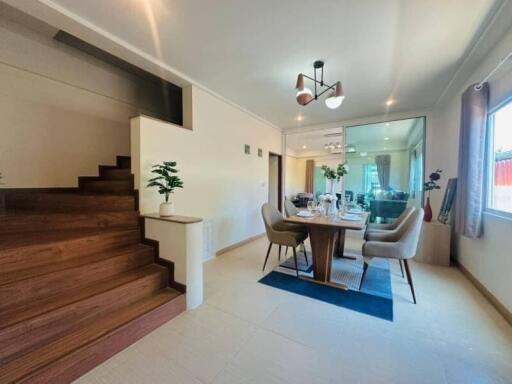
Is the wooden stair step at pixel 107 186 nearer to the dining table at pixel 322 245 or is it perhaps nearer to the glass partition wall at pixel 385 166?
the dining table at pixel 322 245

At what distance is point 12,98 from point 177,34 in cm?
222

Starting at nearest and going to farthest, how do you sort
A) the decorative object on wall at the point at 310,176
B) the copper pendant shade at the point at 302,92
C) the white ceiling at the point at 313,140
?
the copper pendant shade at the point at 302,92 < the white ceiling at the point at 313,140 < the decorative object on wall at the point at 310,176

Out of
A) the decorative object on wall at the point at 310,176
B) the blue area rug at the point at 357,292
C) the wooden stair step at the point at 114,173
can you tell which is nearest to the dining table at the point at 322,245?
the blue area rug at the point at 357,292

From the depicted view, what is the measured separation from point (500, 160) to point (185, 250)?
336 centimetres

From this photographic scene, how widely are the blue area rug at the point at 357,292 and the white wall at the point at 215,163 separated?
142 cm

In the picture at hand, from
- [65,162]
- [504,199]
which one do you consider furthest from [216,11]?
[504,199]

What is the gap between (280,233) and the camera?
114 inches

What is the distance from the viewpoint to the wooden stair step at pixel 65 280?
1.48 metres

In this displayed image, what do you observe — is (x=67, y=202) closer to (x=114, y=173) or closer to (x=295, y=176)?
(x=114, y=173)

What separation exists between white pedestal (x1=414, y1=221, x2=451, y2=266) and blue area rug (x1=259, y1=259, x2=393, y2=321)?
86cm

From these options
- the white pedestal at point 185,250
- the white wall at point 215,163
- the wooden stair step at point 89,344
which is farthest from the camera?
the white wall at point 215,163

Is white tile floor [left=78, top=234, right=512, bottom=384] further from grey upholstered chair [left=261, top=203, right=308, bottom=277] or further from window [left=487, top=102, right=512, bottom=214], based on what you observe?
window [left=487, top=102, right=512, bottom=214]

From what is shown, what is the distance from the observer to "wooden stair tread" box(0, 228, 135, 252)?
1753 millimetres

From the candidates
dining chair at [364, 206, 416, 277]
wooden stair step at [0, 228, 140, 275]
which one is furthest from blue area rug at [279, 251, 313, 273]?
wooden stair step at [0, 228, 140, 275]
